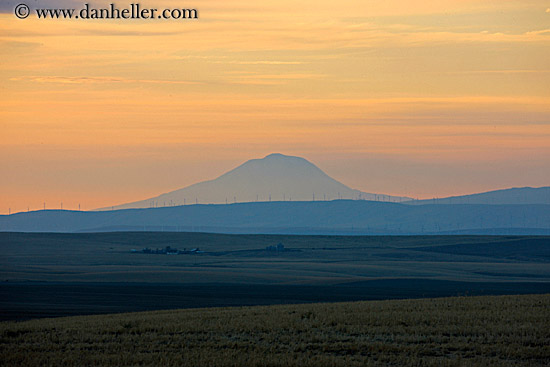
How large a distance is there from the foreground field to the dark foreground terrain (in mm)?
17890

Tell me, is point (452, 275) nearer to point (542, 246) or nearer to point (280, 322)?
point (542, 246)

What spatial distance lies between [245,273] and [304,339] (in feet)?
248

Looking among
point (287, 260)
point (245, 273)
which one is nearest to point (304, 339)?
point (245, 273)

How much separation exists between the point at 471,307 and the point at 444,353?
967 centimetres

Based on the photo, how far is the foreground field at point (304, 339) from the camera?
23891 mm

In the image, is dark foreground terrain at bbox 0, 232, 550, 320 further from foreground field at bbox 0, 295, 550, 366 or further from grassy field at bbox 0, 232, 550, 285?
foreground field at bbox 0, 295, 550, 366

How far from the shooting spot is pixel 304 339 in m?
27.0

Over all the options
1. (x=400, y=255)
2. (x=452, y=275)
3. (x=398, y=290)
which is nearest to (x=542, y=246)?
(x=400, y=255)

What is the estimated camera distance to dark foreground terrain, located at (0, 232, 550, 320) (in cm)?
6412

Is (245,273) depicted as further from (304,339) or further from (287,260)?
(304,339)

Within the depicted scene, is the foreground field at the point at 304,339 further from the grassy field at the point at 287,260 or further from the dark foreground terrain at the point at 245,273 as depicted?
the grassy field at the point at 287,260

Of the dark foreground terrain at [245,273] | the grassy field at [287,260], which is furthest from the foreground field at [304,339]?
the grassy field at [287,260]

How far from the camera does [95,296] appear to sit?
65562 mm

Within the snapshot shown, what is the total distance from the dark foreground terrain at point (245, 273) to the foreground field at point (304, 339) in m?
17.9
